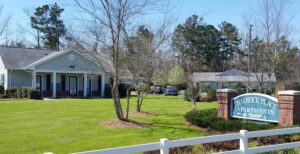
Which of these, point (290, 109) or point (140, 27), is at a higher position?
point (140, 27)

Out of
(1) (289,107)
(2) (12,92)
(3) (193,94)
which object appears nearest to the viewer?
(1) (289,107)

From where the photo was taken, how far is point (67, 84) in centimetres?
4012

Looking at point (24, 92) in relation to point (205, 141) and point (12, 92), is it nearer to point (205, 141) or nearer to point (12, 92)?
point (12, 92)

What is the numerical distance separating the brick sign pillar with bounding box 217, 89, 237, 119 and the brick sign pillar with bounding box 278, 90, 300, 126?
2446 mm

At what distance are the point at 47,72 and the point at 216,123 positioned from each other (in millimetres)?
26933

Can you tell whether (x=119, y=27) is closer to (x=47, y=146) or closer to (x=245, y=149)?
(x=47, y=146)

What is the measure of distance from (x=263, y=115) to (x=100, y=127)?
6045 mm

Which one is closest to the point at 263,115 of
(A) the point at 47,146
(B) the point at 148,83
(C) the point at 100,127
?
(C) the point at 100,127

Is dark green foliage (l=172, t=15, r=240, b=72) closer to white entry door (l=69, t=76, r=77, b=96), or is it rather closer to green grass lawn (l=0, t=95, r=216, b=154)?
white entry door (l=69, t=76, r=77, b=96)

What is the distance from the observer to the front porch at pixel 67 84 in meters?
37.7

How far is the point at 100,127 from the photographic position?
14914 millimetres

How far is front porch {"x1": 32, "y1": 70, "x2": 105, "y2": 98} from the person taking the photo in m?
37.7

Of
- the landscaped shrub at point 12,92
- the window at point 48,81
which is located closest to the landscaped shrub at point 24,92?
the landscaped shrub at point 12,92

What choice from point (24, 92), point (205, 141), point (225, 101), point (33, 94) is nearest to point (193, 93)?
point (225, 101)
